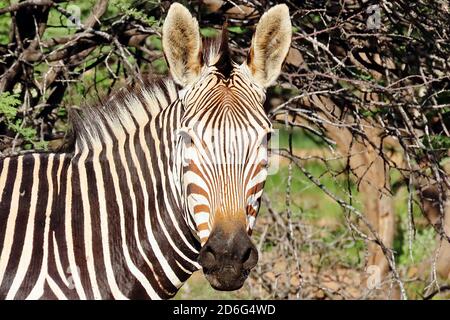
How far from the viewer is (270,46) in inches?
184

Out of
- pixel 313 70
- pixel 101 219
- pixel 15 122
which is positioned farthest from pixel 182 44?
pixel 313 70

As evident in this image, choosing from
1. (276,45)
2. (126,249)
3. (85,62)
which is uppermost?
(85,62)

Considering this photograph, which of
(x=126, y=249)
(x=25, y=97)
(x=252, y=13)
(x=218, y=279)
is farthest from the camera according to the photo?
(x=252, y=13)

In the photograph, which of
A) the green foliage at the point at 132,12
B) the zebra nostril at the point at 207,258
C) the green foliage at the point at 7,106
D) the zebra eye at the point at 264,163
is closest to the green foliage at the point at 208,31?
the green foliage at the point at 132,12

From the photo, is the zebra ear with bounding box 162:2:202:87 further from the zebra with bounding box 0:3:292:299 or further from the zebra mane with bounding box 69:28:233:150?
the zebra mane with bounding box 69:28:233:150

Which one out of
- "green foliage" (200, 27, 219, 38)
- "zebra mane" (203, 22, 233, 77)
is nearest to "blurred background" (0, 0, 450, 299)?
"green foliage" (200, 27, 219, 38)

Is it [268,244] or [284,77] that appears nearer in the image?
[284,77]

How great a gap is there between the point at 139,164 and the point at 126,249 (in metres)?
0.44

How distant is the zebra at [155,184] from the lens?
429 centimetres

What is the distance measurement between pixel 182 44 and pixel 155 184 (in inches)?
28.2

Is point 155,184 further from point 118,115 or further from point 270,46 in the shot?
point 270,46

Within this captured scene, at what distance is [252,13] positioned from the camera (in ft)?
23.0
